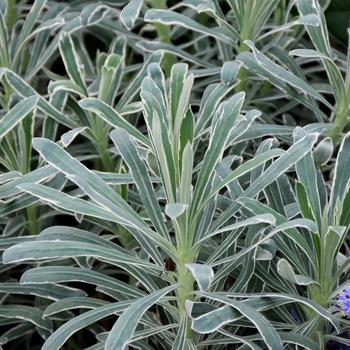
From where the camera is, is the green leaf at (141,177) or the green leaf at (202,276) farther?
the green leaf at (141,177)

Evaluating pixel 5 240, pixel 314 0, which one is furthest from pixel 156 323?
pixel 314 0

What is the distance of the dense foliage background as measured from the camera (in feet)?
3.60

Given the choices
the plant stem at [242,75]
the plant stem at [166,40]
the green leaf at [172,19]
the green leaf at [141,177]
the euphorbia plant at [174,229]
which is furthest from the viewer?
the plant stem at [166,40]

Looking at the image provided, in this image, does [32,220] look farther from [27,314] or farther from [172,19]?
[172,19]

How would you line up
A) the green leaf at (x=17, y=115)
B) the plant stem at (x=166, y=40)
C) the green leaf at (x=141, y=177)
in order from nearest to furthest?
1. the green leaf at (x=141, y=177)
2. the green leaf at (x=17, y=115)
3. the plant stem at (x=166, y=40)

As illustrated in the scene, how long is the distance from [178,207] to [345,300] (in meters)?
0.33

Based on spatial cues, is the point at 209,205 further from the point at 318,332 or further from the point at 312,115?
the point at 312,115

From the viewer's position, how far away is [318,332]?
1216 millimetres

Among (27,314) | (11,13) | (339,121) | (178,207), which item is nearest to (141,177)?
(178,207)

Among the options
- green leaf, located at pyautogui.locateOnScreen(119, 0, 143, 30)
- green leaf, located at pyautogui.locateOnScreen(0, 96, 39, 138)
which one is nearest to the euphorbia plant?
green leaf, located at pyautogui.locateOnScreen(0, 96, 39, 138)

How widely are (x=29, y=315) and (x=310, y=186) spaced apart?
57cm

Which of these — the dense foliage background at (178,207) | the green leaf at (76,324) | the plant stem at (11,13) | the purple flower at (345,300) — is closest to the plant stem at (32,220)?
the dense foliage background at (178,207)

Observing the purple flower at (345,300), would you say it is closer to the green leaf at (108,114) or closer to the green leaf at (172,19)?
the green leaf at (108,114)

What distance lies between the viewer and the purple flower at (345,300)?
111 centimetres
